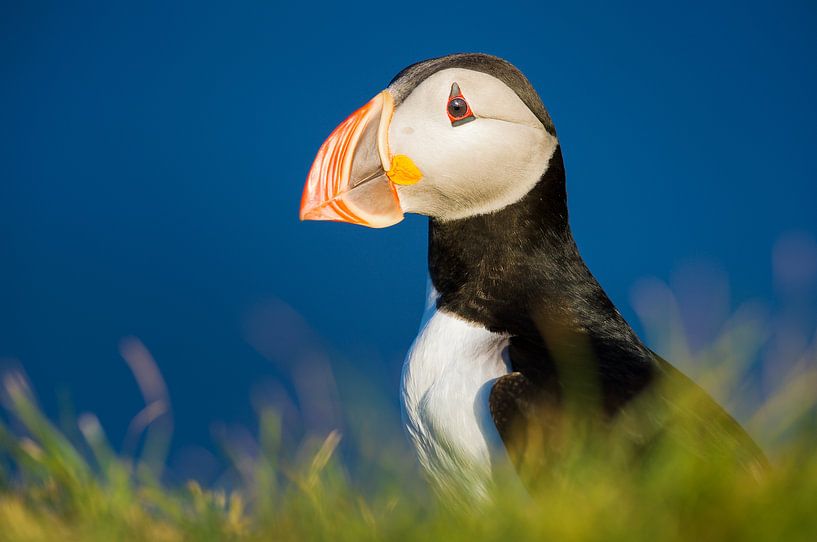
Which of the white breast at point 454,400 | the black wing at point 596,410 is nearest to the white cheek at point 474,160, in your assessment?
the white breast at point 454,400

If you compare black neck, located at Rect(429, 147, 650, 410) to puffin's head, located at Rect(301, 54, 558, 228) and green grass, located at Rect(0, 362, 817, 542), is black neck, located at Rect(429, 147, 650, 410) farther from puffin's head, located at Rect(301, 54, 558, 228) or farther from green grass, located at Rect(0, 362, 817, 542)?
green grass, located at Rect(0, 362, 817, 542)

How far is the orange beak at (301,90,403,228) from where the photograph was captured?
2527 mm

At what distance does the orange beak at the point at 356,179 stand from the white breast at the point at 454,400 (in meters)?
0.35

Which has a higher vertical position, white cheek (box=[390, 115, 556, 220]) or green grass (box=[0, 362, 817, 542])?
white cheek (box=[390, 115, 556, 220])

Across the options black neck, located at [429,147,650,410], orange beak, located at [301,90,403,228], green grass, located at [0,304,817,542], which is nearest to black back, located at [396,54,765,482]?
black neck, located at [429,147,650,410]

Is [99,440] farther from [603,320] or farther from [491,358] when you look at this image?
[603,320]

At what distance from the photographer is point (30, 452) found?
1678 millimetres

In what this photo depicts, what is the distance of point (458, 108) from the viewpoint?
242cm

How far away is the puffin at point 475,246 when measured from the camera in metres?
2.11

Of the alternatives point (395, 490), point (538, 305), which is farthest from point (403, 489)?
point (538, 305)

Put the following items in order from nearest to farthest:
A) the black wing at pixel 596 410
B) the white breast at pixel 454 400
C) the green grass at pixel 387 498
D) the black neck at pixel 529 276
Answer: the green grass at pixel 387 498 < the black wing at pixel 596 410 < the white breast at pixel 454 400 < the black neck at pixel 529 276

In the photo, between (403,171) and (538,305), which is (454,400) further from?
(403,171)

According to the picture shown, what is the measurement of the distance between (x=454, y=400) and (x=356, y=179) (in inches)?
28.3

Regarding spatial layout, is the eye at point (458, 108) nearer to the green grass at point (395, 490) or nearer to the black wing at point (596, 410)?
the black wing at point (596, 410)
